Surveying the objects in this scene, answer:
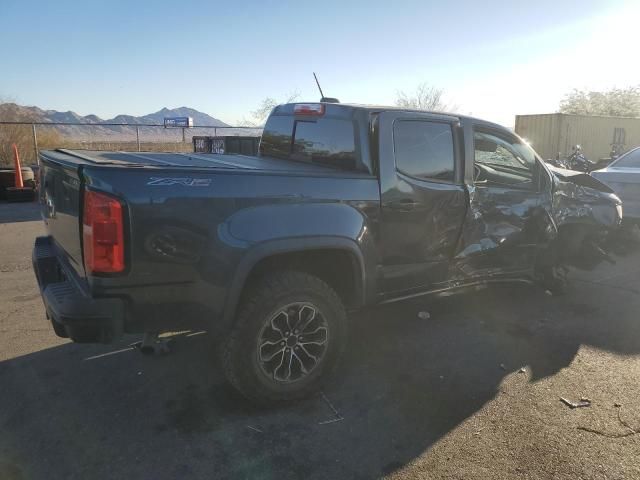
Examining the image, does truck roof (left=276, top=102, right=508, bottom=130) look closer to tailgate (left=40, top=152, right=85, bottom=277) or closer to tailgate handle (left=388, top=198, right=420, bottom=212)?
tailgate handle (left=388, top=198, right=420, bottom=212)

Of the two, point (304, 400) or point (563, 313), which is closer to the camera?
point (304, 400)

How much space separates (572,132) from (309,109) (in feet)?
73.5

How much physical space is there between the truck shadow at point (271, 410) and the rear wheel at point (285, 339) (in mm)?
180

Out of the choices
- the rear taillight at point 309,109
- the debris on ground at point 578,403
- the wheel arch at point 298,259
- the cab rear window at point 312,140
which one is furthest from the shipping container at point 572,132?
the wheel arch at point 298,259

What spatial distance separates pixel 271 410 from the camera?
3.20 meters

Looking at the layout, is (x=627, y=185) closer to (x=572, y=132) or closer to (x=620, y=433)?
(x=620, y=433)

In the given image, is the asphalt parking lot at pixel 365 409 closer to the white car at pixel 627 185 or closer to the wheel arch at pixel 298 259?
the wheel arch at pixel 298 259

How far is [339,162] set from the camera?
3.71m

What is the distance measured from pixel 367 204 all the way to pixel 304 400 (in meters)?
1.41

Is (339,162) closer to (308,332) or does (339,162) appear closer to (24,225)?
(308,332)

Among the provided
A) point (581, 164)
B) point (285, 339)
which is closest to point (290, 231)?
point (285, 339)

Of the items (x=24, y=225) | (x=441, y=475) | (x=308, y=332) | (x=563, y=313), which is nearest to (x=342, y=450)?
(x=441, y=475)

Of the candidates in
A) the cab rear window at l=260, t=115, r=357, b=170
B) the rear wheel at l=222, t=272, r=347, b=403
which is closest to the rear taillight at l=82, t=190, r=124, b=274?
the rear wheel at l=222, t=272, r=347, b=403

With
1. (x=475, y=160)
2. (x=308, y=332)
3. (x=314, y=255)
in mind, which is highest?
(x=475, y=160)
